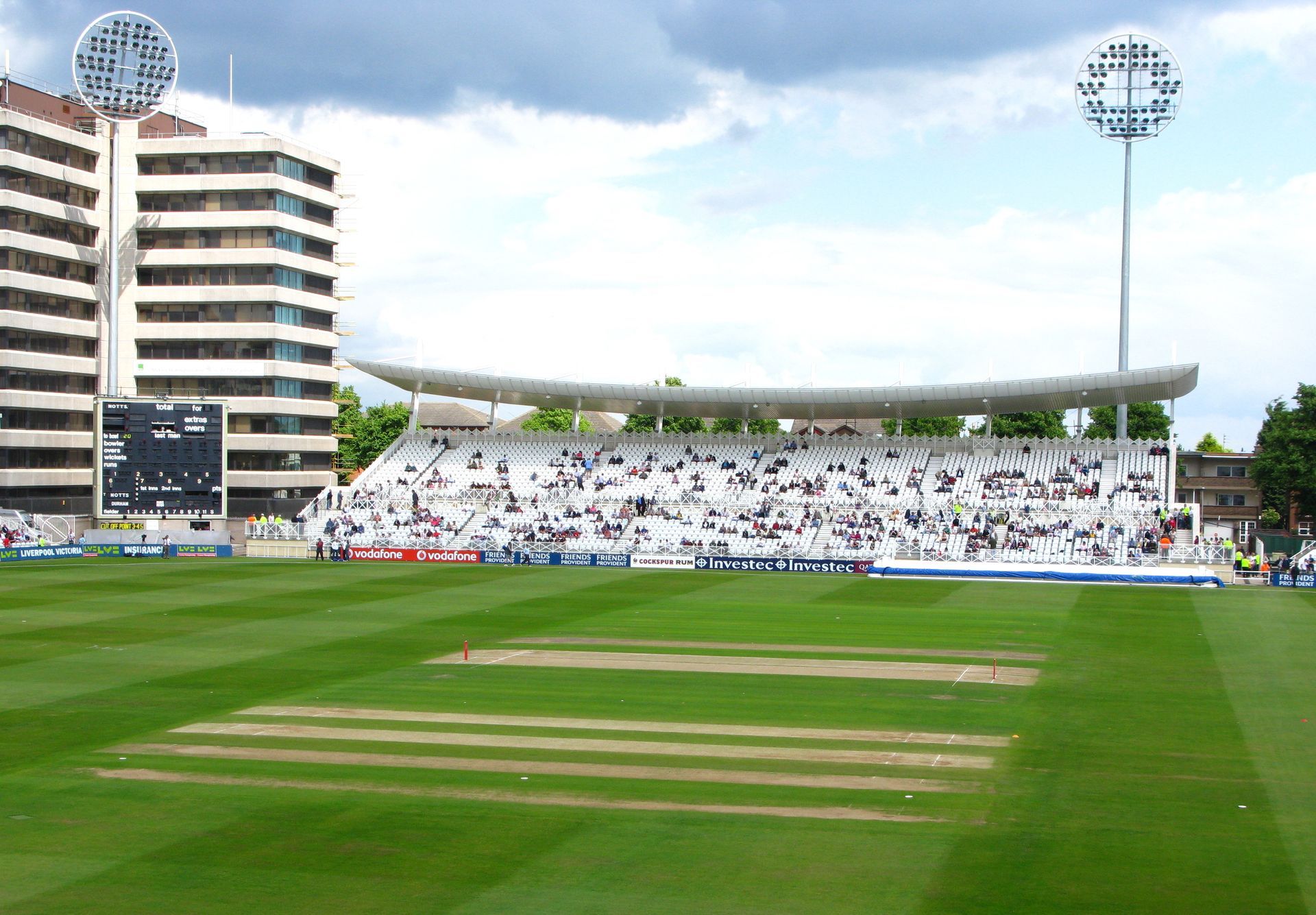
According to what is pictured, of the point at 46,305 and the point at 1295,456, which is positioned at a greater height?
the point at 46,305

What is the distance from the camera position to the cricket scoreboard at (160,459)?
5000 cm

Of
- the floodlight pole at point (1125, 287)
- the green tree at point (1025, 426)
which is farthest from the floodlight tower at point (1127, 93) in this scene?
the green tree at point (1025, 426)

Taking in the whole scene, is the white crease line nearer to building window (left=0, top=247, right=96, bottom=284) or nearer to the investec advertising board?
the investec advertising board

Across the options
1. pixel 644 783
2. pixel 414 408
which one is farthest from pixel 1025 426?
pixel 644 783

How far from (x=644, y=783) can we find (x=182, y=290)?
6165 centimetres

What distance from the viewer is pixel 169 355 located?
2781 inches

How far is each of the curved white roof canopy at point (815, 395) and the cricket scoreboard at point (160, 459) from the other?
14010 mm

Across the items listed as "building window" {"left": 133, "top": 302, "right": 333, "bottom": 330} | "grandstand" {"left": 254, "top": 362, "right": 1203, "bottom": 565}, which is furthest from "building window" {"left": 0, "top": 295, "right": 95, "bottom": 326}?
"grandstand" {"left": 254, "top": 362, "right": 1203, "bottom": 565}

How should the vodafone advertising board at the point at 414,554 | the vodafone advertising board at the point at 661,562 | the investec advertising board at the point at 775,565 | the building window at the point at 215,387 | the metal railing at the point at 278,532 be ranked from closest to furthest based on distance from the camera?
the investec advertising board at the point at 775,565
the vodafone advertising board at the point at 661,562
the vodafone advertising board at the point at 414,554
the metal railing at the point at 278,532
the building window at the point at 215,387

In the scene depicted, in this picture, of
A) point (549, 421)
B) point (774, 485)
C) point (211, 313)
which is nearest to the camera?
point (774, 485)

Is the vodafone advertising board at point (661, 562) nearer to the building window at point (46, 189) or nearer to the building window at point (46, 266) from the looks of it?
the building window at point (46, 266)

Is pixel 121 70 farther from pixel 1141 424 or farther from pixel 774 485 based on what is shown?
pixel 1141 424

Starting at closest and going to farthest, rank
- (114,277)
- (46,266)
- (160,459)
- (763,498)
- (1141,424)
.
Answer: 1. (160,459)
2. (763,498)
3. (114,277)
4. (46,266)
5. (1141,424)

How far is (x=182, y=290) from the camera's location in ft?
230
